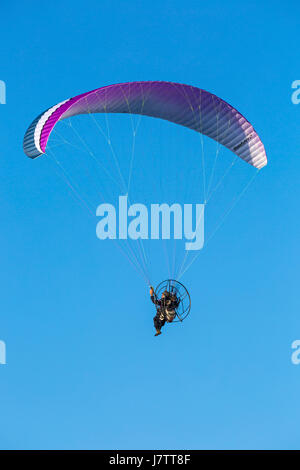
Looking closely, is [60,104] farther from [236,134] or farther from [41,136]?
[236,134]

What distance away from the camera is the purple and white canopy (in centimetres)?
1612

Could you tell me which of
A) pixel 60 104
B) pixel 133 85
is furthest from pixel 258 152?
pixel 60 104

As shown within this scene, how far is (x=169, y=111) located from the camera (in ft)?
60.9

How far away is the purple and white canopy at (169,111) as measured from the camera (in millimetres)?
16125

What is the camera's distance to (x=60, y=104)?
52.4ft
